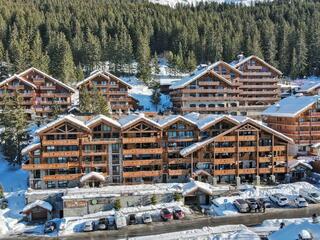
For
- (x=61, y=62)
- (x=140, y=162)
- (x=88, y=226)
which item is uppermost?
(x=61, y=62)

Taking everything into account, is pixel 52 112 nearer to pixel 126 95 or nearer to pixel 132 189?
pixel 126 95

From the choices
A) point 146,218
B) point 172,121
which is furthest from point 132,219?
point 172,121

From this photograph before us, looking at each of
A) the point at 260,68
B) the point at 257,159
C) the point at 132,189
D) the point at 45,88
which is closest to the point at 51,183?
the point at 132,189

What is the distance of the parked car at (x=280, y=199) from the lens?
47750 mm

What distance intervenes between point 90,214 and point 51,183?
887cm

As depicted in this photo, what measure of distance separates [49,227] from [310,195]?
106 feet

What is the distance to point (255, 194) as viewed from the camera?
50.4 metres

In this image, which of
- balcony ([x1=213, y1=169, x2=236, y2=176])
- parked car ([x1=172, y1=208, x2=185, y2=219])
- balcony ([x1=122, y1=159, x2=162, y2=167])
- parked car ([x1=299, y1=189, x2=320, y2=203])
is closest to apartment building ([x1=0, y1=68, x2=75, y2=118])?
balcony ([x1=122, y1=159, x2=162, y2=167])

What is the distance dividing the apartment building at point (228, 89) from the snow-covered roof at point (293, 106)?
14.8m

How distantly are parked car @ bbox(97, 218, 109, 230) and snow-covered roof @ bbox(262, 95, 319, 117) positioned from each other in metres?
37.8

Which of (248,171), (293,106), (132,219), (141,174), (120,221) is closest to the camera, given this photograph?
(120,221)

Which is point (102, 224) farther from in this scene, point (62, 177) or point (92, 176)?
point (62, 177)

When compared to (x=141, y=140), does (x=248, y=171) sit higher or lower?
lower

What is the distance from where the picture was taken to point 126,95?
86.7 m
